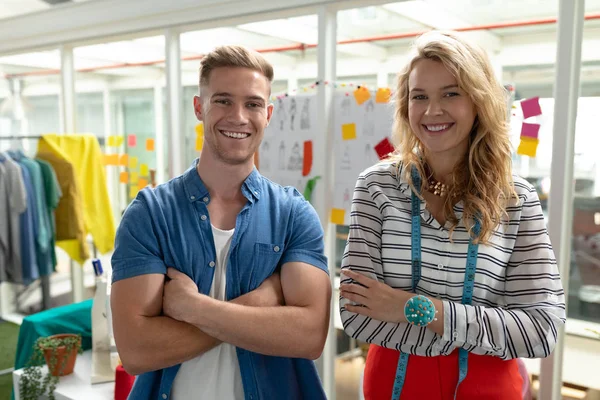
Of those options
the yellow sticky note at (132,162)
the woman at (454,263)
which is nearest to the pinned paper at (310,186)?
the woman at (454,263)

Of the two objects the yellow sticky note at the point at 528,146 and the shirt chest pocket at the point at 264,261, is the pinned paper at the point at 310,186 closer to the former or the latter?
the yellow sticky note at the point at 528,146

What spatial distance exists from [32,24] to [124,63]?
712mm

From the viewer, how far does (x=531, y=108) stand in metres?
2.18

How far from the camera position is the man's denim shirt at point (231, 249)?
1363 mm

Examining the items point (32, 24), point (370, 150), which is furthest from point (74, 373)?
point (32, 24)

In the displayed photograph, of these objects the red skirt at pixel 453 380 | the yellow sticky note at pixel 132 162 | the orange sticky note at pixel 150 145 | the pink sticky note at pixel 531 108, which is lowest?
the red skirt at pixel 453 380

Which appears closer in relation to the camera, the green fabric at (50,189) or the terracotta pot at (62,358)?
the terracotta pot at (62,358)

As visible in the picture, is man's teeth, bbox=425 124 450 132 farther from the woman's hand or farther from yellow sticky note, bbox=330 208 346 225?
yellow sticky note, bbox=330 208 346 225

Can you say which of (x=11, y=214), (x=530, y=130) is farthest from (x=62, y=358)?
(x=530, y=130)

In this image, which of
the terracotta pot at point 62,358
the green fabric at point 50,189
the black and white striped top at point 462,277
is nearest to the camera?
the black and white striped top at point 462,277

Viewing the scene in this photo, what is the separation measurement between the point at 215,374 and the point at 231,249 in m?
0.33

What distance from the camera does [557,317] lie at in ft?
4.36

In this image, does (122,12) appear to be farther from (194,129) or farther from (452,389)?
(452,389)

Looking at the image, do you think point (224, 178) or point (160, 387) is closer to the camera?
point (160, 387)
